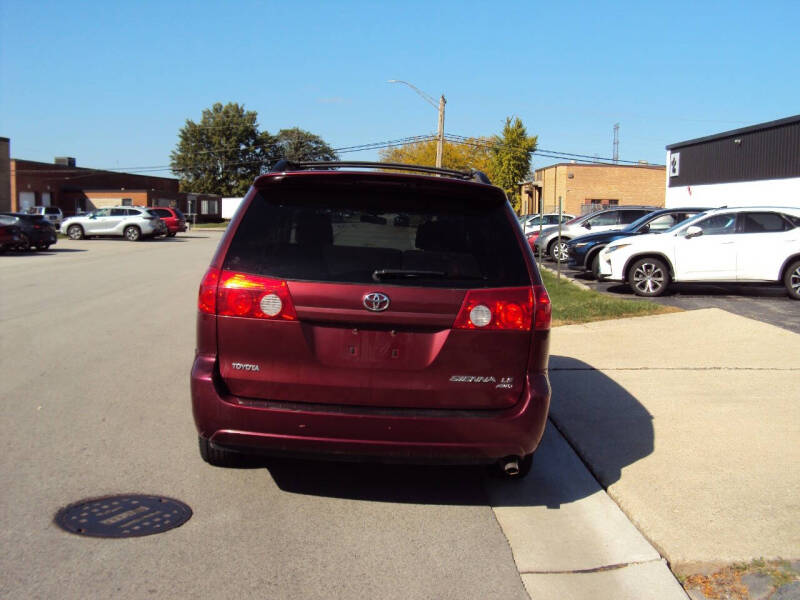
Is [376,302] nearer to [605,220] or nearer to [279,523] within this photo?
[279,523]

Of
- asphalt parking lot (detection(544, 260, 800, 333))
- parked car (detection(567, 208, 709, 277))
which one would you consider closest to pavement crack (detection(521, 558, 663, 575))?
asphalt parking lot (detection(544, 260, 800, 333))

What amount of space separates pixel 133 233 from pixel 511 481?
39.6 meters

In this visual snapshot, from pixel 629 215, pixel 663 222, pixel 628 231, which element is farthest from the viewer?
pixel 629 215

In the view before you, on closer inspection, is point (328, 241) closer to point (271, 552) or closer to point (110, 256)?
point (271, 552)

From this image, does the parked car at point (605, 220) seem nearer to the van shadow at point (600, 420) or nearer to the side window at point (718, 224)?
the side window at point (718, 224)

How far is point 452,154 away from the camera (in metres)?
68.8

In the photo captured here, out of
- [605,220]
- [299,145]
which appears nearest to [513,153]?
[605,220]

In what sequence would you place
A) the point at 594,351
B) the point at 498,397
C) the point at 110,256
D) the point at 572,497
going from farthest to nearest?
the point at 110,256 < the point at 594,351 < the point at 572,497 < the point at 498,397

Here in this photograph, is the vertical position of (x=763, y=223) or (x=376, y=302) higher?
(x=763, y=223)

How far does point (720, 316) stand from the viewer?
1106 cm

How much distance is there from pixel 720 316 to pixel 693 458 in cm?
629

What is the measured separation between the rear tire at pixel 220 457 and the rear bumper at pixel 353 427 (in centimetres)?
58

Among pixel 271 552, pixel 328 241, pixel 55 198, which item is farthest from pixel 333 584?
pixel 55 198

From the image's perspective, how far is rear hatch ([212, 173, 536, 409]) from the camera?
406cm
